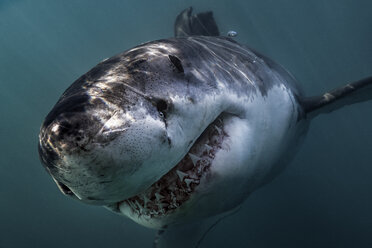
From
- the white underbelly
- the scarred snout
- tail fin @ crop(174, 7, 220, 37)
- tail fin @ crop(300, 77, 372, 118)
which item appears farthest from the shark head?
tail fin @ crop(174, 7, 220, 37)

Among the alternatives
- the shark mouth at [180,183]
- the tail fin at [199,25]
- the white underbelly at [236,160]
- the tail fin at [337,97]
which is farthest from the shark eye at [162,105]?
the tail fin at [199,25]

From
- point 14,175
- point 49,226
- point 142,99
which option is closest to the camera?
point 142,99

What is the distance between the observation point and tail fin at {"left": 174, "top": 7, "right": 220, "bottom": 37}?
718 centimetres

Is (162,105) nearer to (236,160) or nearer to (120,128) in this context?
(120,128)

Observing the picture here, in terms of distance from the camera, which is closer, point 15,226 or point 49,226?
point 49,226

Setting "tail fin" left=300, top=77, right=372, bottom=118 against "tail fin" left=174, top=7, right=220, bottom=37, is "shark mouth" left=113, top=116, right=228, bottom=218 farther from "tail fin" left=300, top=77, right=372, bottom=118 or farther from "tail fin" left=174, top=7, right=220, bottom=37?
"tail fin" left=174, top=7, right=220, bottom=37

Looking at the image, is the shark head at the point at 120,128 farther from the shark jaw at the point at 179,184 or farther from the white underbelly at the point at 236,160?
the white underbelly at the point at 236,160

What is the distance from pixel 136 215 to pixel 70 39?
2058 inches

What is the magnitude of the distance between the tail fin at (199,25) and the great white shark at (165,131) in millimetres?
4774

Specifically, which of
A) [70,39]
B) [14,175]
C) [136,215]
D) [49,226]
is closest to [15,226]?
[49,226]

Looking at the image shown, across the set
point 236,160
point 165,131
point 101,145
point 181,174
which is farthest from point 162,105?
point 236,160

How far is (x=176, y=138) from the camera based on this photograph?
1.38 meters

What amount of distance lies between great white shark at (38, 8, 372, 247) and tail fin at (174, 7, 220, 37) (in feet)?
15.7

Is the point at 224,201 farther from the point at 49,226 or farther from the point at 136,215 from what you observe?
the point at 49,226
